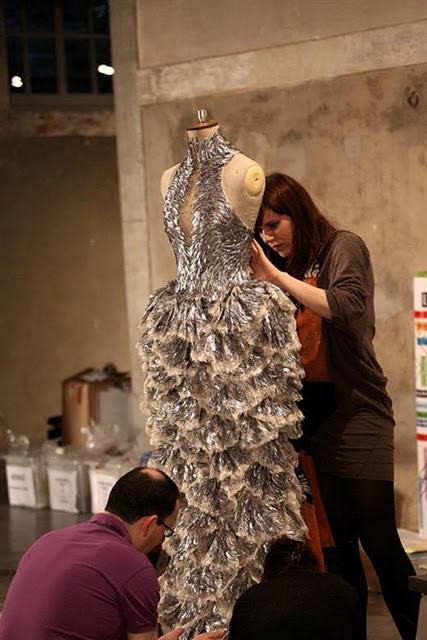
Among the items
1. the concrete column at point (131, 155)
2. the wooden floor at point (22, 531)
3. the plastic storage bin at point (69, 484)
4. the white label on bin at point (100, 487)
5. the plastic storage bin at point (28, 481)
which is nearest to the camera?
the wooden floor at point (22, 531)

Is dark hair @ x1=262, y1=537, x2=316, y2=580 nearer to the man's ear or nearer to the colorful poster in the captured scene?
the man's ear

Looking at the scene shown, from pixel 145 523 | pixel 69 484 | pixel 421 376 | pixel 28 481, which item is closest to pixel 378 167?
pixel 421 376

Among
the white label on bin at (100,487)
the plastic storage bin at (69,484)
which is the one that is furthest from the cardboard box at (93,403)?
the white label on bin at (100,487)

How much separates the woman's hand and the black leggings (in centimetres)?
61

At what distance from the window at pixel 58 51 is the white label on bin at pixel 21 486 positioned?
96.1 inches

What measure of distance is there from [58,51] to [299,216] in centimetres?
489

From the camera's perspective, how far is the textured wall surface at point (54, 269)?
777cm

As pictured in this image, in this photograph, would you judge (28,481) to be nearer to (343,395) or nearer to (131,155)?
(131,155)

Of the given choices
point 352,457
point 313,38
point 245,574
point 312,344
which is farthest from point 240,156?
point 313,38

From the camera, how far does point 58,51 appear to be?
8.00 m

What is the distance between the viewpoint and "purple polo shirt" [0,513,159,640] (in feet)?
9.31

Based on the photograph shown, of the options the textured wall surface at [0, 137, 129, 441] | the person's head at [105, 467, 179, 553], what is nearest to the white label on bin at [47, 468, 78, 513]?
the textured wall surface at [0, 137, 129, 441]

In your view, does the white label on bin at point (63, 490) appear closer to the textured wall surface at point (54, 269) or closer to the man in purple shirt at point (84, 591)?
the textured wall surface at point (54, 269)

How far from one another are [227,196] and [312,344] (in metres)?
0.49
